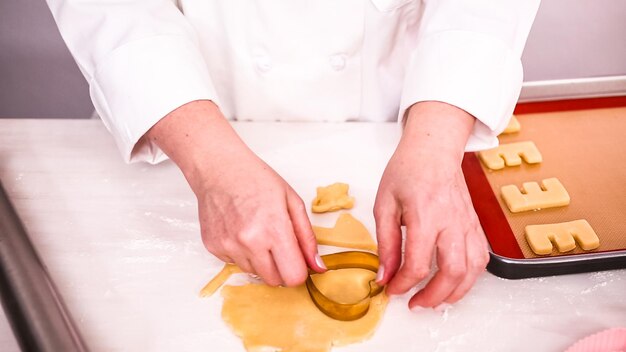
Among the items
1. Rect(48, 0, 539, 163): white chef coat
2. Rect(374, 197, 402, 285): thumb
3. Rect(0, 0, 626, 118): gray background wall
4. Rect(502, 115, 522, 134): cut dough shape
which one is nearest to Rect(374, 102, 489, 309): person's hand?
Rect(374, 197, 402, 285): thumb

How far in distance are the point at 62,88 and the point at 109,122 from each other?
2.54 ft

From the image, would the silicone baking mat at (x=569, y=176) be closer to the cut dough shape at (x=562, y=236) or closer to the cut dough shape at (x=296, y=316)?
the cut dough shape at (x=562, y=236)

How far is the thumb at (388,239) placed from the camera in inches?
25.6

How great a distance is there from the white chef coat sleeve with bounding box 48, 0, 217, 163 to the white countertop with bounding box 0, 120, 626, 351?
11 cm

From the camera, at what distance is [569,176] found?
86cm

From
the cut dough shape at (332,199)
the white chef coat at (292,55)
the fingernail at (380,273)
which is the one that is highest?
the white chef coat at (292,55)

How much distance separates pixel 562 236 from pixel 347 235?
0.95 feet

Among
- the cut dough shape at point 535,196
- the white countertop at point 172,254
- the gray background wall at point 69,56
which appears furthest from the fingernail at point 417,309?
the gray background wall at point 69,56

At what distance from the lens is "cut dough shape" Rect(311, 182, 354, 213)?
2.60 ft

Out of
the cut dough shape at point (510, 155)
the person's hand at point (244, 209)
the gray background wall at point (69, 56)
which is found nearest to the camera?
the person's hand at point (244, 209)

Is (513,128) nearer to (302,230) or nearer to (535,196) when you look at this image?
(535,196)

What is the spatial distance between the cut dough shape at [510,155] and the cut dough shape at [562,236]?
0.14m

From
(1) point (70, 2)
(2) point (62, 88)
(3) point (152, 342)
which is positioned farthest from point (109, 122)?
(2) point (62, 88)

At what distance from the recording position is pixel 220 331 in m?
0.66
